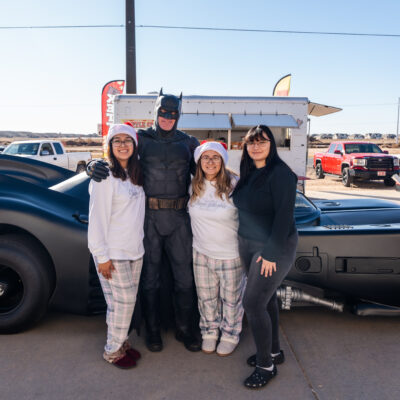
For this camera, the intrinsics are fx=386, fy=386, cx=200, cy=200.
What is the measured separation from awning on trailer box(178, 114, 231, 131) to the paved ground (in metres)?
6.91

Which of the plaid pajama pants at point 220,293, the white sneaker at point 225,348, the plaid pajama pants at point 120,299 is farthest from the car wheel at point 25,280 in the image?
the white sneaker at point 225,348

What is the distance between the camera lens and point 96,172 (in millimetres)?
2424

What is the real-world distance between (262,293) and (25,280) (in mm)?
1687

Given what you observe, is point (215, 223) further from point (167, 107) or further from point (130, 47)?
point (130, 47)

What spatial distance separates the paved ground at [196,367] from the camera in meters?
2.29

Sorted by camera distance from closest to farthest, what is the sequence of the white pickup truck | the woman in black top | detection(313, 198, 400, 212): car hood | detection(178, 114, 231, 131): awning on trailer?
the woman in black top < detection(313, 198, 400, 212): car hood < detection(178, 114, 231, 131): awning on trailer < the white pickup truck

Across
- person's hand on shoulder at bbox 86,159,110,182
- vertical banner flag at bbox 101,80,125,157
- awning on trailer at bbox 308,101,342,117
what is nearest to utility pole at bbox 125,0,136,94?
vertical banner flag at bbox 101,80,125,157

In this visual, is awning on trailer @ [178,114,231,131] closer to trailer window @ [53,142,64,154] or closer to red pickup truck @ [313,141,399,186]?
red pickup truck @ [313,141,399,186]

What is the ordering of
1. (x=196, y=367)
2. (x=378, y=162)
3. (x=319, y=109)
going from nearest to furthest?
(x=196, y=367) → (x=319, y=109) → (x=378, y=162)

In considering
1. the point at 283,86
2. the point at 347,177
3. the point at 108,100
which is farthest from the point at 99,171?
the point at 347,177

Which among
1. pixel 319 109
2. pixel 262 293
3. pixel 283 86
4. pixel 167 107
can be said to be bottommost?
pixel 262 293

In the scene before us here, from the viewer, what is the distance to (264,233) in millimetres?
2338

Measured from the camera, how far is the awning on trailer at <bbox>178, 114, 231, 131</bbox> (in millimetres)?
9505

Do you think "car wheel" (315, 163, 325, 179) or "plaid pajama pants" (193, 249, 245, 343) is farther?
"car wheel" (315, 163, 325, 179)
